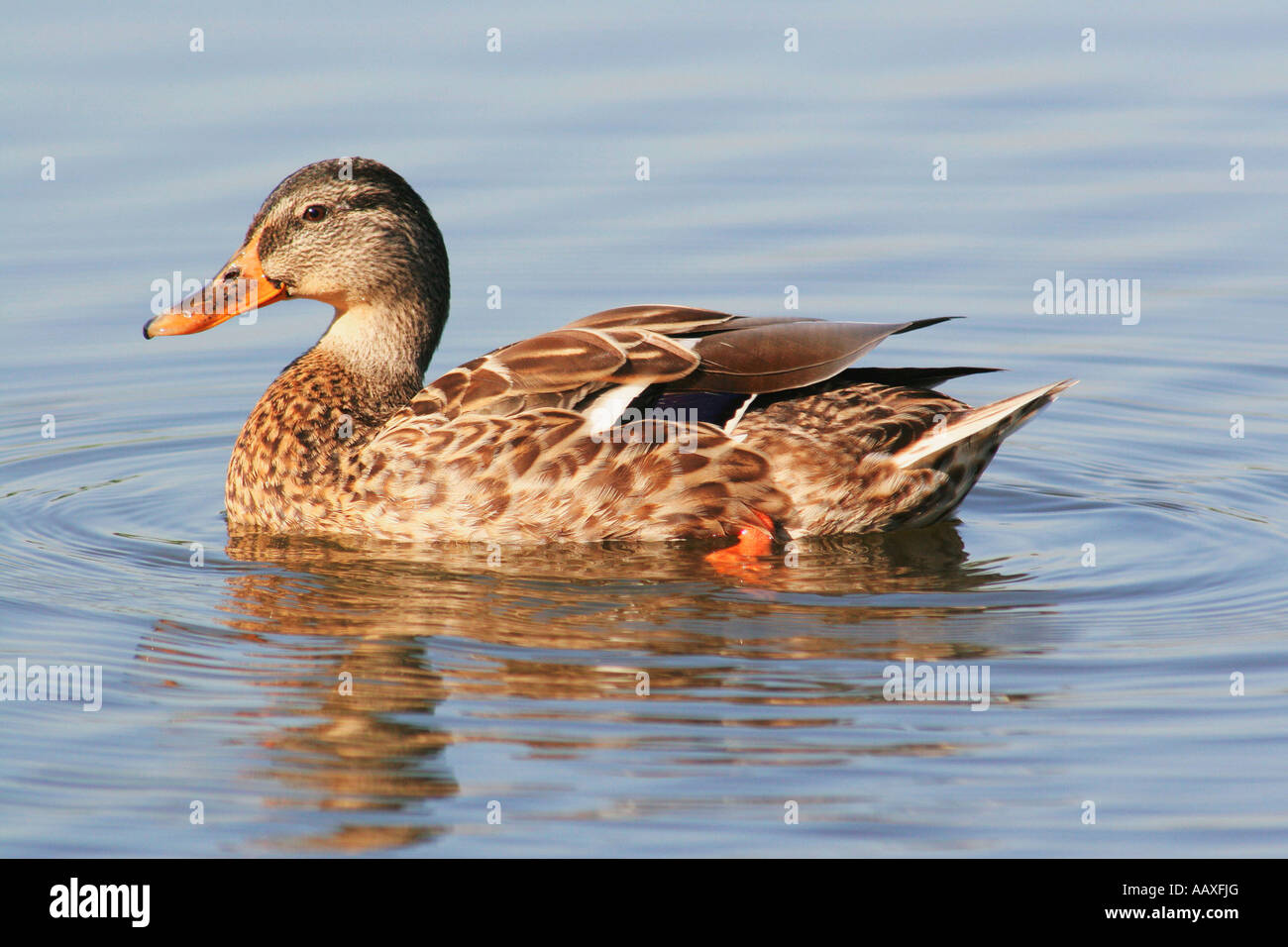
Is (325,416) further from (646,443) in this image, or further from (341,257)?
(646,443)

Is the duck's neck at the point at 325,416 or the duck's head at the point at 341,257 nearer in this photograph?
the duck's neck at the point at 325,416

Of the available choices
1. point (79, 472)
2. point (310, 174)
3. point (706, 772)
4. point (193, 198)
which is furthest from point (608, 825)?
point (193, 198)

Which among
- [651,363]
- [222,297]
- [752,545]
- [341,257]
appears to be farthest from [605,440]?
[222,297]

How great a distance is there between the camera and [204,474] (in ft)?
34.0

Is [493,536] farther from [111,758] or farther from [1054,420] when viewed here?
[1054,420]

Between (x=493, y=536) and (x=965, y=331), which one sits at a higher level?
(x=965, y=331)

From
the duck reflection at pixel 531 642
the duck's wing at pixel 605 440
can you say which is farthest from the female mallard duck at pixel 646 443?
the duck reflection at pixel 531 642

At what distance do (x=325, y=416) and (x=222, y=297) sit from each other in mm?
840

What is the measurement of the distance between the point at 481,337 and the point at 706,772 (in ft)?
19.3

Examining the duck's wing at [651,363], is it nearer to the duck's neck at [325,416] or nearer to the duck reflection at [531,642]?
the duck's neck at [325,416]

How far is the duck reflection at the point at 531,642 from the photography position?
6.77m

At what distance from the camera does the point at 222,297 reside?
9.48 meters

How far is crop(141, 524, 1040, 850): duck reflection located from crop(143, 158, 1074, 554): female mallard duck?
169mm

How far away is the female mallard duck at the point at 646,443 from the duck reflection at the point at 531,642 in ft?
0.55
